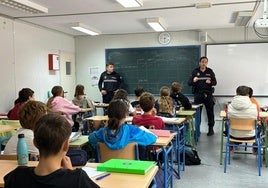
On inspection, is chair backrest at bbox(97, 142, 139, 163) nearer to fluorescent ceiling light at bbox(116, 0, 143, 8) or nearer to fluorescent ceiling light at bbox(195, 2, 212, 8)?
fluorescent ceiling light at bbox(116, 0, 143, 8)

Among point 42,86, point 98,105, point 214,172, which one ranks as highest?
point 42,86

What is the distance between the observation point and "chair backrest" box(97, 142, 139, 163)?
262cm

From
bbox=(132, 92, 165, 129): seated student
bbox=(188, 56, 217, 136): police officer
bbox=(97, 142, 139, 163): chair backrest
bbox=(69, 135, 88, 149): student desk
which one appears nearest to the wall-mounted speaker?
bbox=(188, 56, 217, 136): police officer

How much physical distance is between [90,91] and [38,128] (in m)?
7.97

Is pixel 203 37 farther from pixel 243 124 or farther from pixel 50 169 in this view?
pixel 50 169

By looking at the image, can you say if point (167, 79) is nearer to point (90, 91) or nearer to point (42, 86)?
point (90, 91)

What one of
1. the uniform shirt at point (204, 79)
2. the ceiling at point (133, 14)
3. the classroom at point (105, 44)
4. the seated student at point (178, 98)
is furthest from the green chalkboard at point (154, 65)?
the seated student at point (178, 98)

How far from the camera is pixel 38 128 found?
4.57 feet

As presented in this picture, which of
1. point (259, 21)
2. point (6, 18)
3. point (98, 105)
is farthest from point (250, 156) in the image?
point (6, 18)

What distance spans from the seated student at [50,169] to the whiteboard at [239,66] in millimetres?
7310

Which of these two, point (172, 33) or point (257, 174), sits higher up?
point (172, 33)

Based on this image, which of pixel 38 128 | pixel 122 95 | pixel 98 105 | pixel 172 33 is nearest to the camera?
pixel 38 128

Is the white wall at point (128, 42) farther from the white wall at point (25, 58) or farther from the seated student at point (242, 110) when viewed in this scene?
the seated student at point (242, 110)

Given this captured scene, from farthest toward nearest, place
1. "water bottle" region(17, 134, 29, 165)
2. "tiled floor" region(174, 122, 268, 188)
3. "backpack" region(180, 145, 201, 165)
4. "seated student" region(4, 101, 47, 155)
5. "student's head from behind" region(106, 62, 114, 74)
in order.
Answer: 1. "student's head from behind" region(106, 62, 114, 74)
2. "backpack" region(180, 145, 201, 165)
3. "tiled floor" region(174, 122, 268, 188)
4. "seated student" region(4, 101, 47, 155)
5. "water bottle" region(17, 134, 29, 165)
